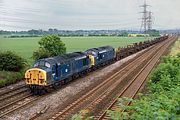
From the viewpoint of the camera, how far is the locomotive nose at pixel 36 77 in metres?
28.8

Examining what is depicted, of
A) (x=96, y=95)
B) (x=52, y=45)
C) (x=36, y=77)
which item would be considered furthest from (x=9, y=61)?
(x=96, y=95)

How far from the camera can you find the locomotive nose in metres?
28.8

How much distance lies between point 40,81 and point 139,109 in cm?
2018

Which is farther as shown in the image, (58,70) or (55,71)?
(58,70)

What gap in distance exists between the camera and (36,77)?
2919 cm

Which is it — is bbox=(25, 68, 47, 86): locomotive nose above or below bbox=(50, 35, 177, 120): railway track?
above

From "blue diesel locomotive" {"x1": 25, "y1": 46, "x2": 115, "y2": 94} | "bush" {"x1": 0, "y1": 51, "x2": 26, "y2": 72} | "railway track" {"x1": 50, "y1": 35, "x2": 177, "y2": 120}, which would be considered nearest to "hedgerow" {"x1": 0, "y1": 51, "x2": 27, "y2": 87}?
"bush" {"x1": 0, "y1": 51, "x2": 26, "y2": 72}

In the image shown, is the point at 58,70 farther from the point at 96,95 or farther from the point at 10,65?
the point at 10,65

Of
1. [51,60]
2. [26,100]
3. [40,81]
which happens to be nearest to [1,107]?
[26,100]

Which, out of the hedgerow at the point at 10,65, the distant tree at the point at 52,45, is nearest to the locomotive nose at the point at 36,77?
the hedgerow at the point at 10,65

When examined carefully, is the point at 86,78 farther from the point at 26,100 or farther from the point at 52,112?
the point at 52,112

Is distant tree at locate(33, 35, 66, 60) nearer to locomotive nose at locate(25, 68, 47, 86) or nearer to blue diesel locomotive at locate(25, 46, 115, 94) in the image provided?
blue diesel locomotive at locate(25, 46, 115, 94)

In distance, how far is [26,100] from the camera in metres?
27.3

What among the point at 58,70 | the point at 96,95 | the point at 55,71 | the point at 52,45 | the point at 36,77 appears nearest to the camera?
the point at 96,95
